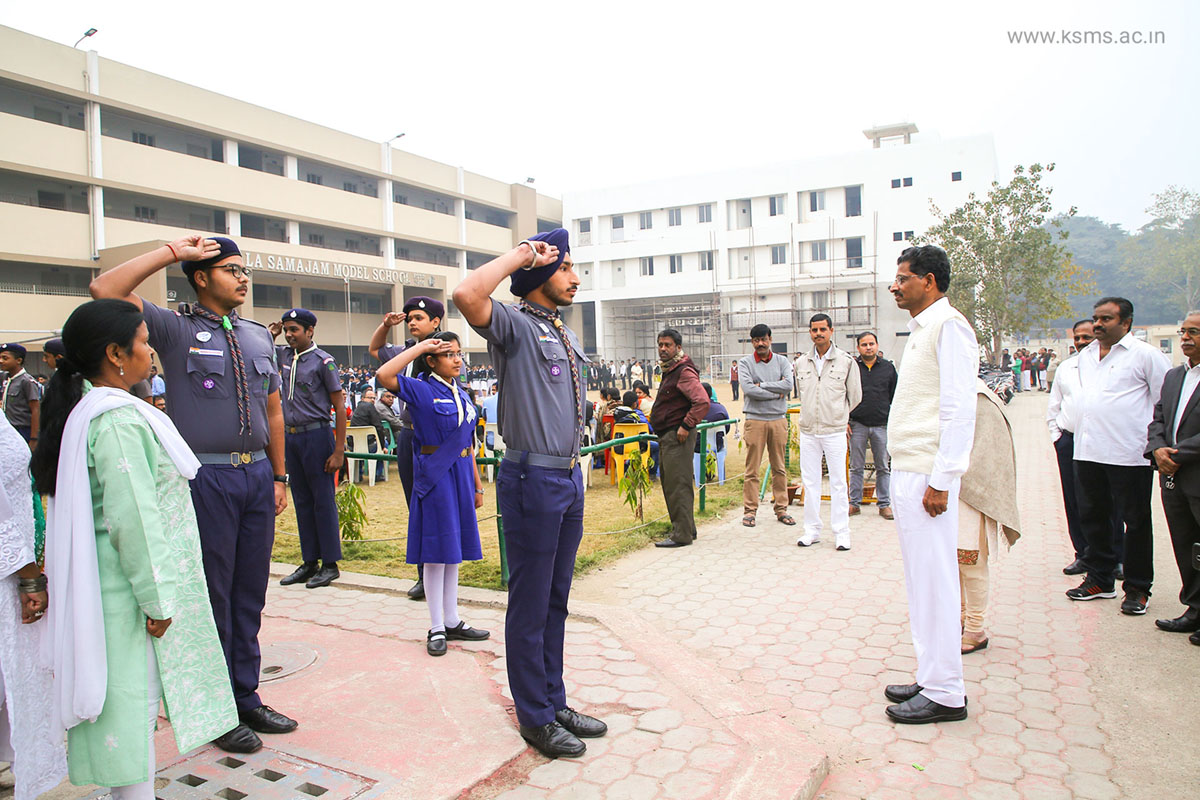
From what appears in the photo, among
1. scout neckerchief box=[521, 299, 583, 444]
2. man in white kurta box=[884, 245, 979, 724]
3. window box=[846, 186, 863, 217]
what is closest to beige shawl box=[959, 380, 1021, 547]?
man in white kurta box=[884, 245, 979, 724]

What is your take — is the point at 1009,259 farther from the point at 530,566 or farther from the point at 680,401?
the point at 530,566

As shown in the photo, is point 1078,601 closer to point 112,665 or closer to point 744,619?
point 744,619

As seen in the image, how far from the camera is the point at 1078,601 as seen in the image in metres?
5.05

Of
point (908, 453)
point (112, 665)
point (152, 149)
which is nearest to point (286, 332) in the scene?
point (112, 665)

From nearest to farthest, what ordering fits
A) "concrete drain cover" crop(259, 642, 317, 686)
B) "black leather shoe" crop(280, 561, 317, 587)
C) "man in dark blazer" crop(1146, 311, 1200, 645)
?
"concrete drain cover" crop(259, 642, 317, 686)
"man in dark blazer" crop(1146, 311, 1200, 645)
"black leather shoe" crop(280, 561, 317, 587)

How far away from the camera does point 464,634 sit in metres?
4.42

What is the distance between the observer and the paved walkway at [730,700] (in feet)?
9.54

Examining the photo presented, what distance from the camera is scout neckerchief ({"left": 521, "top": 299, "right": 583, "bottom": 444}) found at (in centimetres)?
325

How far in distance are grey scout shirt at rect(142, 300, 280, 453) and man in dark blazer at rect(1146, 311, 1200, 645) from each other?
4.99 m

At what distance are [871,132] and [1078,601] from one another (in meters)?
44.3

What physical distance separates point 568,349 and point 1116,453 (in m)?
3.87

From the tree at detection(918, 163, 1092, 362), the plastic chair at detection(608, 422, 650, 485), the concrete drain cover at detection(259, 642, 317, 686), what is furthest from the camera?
the tree at detection(918, 163, 1092, 362)

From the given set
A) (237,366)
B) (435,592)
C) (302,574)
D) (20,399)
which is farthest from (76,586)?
(20,399)

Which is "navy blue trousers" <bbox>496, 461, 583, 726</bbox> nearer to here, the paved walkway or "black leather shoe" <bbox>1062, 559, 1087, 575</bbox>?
the paved walkway
